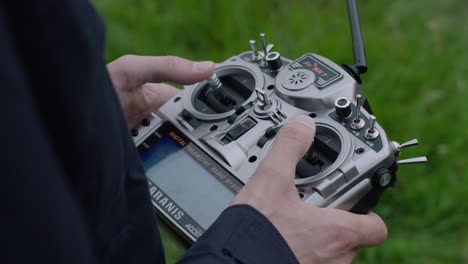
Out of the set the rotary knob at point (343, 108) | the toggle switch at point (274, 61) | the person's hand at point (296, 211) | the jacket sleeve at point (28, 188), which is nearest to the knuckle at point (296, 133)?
the person's hand at point (296, 211)

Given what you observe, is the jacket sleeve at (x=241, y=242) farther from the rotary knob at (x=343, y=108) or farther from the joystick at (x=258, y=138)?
the rotary knob at (x=343, y=108)

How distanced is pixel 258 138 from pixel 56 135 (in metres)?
0.67

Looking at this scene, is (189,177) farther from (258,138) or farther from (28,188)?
(28,188)

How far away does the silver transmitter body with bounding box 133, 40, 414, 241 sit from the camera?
1.29 metres

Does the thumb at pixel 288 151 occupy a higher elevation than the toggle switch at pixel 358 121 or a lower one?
higher

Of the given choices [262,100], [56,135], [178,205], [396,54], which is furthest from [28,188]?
[396,54]

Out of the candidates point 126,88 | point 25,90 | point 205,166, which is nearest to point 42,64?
point 25,90

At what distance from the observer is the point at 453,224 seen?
7.57 feet

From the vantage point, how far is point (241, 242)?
106 centimetres

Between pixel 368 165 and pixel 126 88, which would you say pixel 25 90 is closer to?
pixel 368 165

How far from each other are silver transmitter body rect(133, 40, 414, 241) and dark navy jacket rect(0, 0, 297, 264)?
49 cm

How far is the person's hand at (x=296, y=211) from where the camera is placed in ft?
3.82

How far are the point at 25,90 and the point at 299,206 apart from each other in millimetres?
594

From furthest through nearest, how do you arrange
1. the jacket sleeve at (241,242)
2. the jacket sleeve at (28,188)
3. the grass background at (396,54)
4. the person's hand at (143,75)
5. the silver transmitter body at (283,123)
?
the grass background at (396,54)
the person's hand at (143,75)
the silver transmitter body at (283,123)
the jacket sleeve at (241,242)
the jacket sleeve at (28,188)
